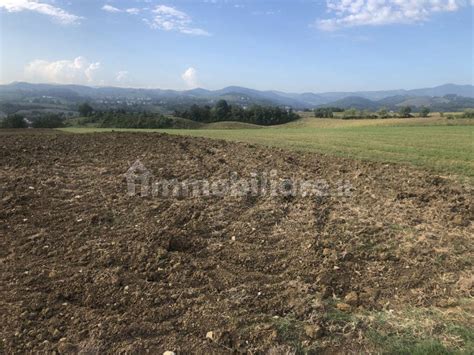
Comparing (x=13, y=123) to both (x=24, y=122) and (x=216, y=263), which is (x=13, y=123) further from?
(x=216, y=263)

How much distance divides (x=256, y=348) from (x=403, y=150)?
12032 millimetres

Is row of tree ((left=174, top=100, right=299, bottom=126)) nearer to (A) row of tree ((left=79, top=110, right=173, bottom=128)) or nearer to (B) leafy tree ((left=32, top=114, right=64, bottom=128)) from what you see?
(A) row of tree ((left=79, top=110, right=173, bottom=128))

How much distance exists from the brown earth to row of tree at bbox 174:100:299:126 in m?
71.9

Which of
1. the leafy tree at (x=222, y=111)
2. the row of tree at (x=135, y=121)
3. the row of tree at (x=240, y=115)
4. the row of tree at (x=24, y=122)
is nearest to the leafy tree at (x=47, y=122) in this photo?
the row of tree at (x=24, y=122)

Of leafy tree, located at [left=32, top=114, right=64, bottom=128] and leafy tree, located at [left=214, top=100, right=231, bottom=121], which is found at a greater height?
leafy tree, located at [left=214, top=100, right=231, bottom=121]

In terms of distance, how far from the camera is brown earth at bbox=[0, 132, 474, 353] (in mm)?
3211

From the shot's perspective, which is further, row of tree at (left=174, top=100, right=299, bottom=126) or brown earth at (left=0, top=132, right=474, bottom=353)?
row of tree at (left=174, top=100, right=299, bottom=126)

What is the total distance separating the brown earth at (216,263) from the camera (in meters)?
3.21

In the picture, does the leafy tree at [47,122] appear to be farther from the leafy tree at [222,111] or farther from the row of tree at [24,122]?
the leafy tree at [222,111]

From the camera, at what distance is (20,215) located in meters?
5.85

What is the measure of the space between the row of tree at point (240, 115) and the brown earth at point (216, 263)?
71.9 m

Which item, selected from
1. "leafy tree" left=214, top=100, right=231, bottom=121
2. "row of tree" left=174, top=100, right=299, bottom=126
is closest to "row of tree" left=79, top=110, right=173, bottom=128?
"row of tree" left=174, top=100, right=299, bottom=126

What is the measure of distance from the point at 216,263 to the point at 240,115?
78.2 meters

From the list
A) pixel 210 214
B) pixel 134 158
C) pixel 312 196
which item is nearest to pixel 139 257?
pixel 210 214
